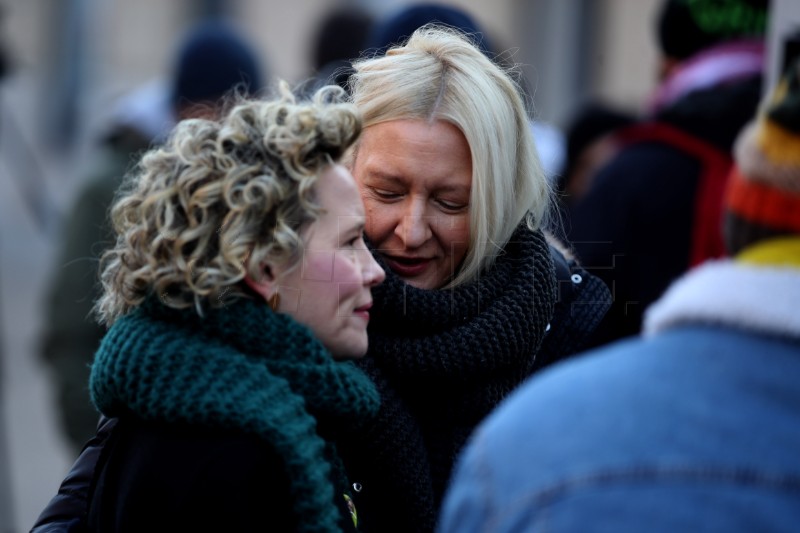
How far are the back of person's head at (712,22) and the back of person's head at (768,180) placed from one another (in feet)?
8.58

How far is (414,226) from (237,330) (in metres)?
0.62

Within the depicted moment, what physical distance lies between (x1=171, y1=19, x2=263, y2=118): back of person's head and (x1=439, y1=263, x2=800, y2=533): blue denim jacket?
3.27 m

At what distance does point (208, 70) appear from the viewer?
4578 millimetres

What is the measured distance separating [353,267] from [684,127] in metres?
→ 1.97

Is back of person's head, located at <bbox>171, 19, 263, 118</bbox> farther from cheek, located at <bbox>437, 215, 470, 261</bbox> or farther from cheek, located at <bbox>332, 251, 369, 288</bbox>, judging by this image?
cheek, located at <bbox>332, 251, 369, 288</bbox>

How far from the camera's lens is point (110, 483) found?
1880mm

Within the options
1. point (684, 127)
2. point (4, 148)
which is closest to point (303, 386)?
point (684, 127)

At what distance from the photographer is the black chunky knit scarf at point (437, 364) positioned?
2.21 m

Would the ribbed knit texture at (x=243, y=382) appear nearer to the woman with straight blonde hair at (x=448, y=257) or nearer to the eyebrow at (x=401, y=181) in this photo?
the woman with straight blonde hair at (x=448, y=257)

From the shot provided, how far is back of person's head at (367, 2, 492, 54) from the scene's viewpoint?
3.14 metres

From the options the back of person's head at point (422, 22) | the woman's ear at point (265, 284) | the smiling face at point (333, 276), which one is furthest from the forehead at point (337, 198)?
the back of person's head at point (422, 22)

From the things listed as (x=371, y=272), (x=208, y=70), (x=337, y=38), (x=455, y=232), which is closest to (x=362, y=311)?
(x=371, y=272)

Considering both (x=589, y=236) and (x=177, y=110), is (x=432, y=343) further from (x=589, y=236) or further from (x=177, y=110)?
(x=177, y=110)

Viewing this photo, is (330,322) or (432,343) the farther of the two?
(432,343)
